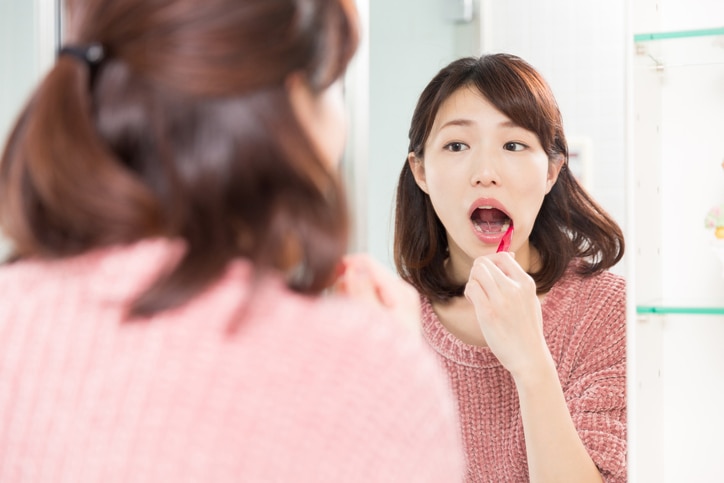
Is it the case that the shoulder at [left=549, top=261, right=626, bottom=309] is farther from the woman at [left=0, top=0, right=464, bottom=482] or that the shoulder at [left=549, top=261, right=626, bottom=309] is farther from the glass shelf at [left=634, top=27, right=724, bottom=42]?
the woman at [left=0, top=0, right=464, bottom=482]

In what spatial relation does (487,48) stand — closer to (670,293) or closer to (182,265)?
(670,293)

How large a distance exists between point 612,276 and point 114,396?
0.44 metres

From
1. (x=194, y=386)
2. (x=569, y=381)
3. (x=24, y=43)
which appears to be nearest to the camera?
(x=194, y=386)

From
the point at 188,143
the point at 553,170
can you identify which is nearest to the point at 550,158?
the point at 553,170

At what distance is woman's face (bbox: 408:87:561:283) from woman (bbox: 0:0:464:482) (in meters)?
0.28

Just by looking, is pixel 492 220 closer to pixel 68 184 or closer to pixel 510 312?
pixel 510 312

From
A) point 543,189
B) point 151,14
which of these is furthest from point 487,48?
point 151,14

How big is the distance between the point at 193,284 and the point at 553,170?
15.9 inches

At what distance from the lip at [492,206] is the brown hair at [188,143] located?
27 cm

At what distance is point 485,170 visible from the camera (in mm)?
657

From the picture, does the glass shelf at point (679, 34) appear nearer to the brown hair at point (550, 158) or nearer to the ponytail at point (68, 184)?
the brown hair at point (550, 158)

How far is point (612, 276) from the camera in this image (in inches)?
26.3

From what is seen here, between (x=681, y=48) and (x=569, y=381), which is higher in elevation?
(x=681, y=48)

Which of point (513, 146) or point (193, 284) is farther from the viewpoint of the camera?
point (513, 146)
